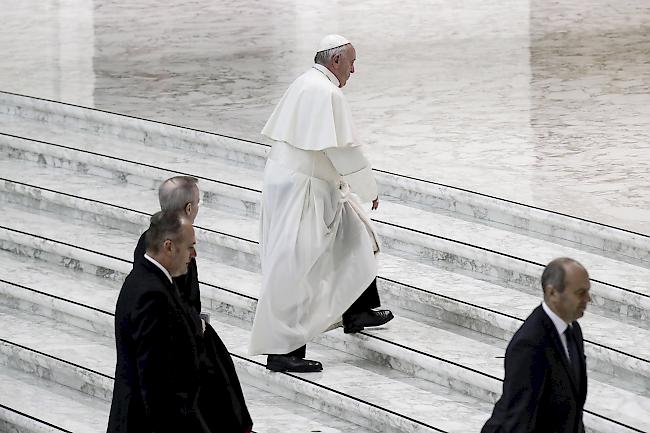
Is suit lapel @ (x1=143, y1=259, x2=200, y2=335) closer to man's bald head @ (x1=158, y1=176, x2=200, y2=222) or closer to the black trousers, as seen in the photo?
man's bald head @ (x1=158, y1=176, x2=200, y2=222)

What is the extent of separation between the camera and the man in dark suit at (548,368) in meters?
4.20

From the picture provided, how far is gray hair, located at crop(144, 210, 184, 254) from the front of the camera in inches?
175

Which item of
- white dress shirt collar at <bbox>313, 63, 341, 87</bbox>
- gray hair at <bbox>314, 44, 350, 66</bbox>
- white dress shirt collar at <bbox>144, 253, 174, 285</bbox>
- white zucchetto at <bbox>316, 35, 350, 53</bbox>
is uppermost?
white zucchetto at <bbox>316, 35, 350, 53</bbox>

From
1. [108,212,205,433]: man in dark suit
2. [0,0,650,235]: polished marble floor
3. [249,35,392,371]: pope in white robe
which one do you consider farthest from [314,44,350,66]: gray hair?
[108,212,205,433]: man in dark suit

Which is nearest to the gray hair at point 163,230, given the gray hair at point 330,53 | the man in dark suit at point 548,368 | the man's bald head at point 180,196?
the man's bald head at point 180,196

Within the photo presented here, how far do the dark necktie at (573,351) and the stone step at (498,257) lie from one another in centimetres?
248

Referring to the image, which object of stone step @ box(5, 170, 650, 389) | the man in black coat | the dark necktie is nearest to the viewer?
the dark necktie

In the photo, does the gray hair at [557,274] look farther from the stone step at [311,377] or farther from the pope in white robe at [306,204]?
the pope in white robe at [306,204]

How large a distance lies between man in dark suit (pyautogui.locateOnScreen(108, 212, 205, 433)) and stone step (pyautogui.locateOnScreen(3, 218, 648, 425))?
219cm

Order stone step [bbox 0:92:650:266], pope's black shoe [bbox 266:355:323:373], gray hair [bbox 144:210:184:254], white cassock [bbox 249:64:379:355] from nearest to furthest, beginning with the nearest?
gray hair [bbox 144:210:184:254] < white cassock [bbox 249:64:379:355] < pope's black shoe [bbox 266:355:323:373] < stone step [bbox 0:92:650:266]

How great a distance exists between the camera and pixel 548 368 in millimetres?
4223

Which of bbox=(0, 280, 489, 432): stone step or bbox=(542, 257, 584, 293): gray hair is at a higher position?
bbox=(542, 257, 584, 293): gray hair

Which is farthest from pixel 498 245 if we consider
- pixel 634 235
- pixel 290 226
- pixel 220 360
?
pixel 220 360

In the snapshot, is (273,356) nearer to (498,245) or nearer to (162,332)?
(498,245)
